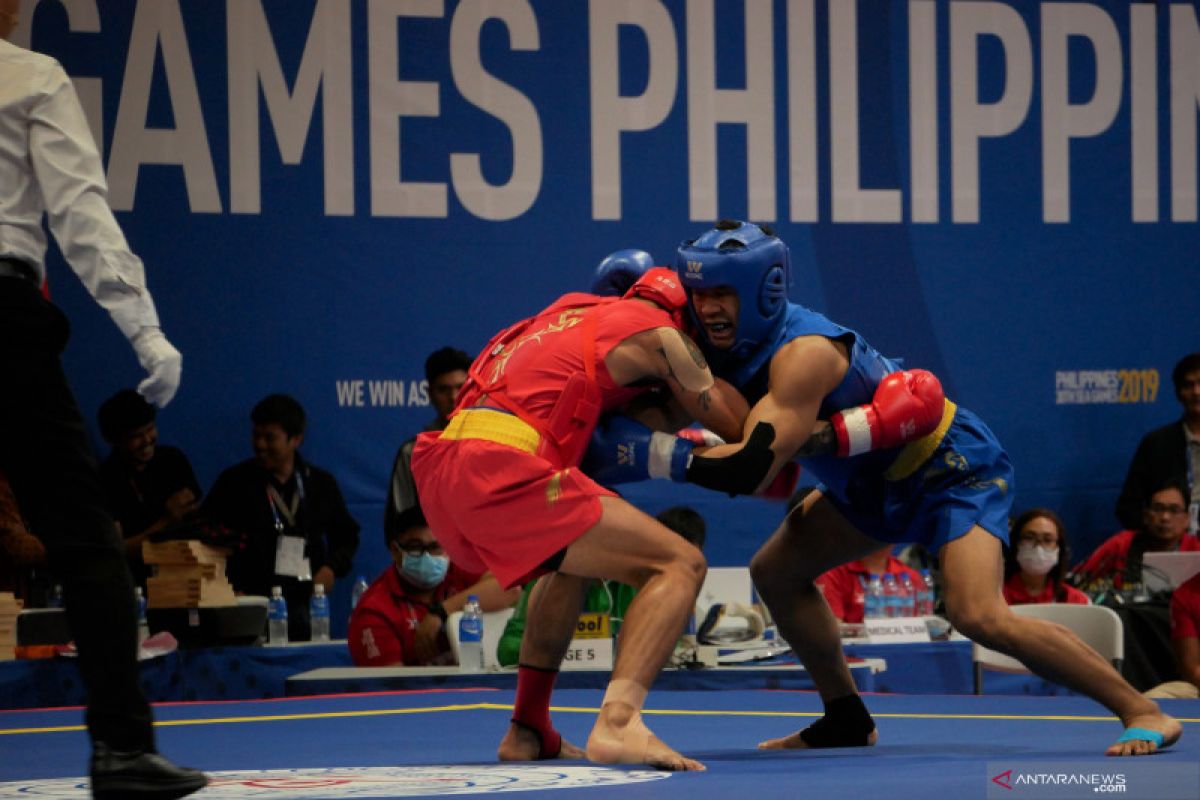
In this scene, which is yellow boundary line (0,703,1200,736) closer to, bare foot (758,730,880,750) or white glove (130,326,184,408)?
bare foot (758,730,880,750)

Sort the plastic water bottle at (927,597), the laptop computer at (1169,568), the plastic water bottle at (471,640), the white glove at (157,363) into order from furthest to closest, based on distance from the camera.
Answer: the plastic water bottle at (927,597) → the laptop computer at (1169,568) → the plastic water bottle at (471,640) → the white glove at (157,363)

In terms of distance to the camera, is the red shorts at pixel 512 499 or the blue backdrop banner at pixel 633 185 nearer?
the red shorts at pixel 512 499

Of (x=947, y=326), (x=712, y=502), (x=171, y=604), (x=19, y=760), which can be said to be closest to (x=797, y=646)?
(x=19, y=760)

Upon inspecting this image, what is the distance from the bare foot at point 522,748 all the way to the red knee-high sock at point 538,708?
0.01m

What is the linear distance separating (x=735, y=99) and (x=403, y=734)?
5126 millimetres

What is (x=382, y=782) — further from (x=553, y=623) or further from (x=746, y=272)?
(x=746, y=272)

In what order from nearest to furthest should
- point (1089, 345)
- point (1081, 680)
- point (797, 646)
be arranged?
point (1081, 680) < point (797, 646) < point (1089, 345)

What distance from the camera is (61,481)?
10.1 feet

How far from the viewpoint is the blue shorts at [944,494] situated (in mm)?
4418

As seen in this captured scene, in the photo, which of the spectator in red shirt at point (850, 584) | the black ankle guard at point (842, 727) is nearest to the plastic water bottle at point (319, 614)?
the spectator in red shirt at point (850, 584)

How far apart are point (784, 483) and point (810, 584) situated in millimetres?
296

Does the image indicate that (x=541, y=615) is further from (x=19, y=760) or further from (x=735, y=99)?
(x=735, y=99)

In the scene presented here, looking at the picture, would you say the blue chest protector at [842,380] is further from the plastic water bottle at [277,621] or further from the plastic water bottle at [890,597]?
the plastic water bottle at [277,621]

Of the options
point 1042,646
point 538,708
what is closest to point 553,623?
point 538,708
